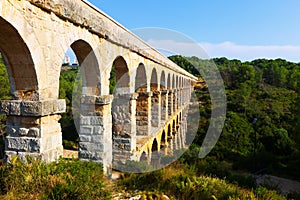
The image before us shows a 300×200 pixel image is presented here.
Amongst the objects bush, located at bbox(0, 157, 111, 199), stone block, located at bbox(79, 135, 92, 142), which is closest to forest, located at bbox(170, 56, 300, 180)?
stone block, located at bbox(79, 135, 92, 142)

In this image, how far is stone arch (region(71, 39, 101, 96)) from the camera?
16.1 ft

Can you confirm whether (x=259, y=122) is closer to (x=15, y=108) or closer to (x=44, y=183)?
(x=15, y=108)

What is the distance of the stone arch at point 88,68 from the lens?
4.92m

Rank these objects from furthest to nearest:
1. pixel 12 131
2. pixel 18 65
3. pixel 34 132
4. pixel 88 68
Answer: pixel 88 68
pixel 12 131
pixel 34 132
pixel 18 65

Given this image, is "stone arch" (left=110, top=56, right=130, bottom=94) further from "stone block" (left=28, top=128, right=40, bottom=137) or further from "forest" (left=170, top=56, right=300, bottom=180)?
"forest" (left=170, top=56, right=300, bottom=180)

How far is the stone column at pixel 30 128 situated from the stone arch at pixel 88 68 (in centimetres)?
157

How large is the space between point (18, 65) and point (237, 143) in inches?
861

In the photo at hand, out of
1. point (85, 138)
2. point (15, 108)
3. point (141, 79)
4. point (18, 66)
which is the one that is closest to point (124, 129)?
point (85, 138)

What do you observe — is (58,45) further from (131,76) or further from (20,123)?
(131,76)

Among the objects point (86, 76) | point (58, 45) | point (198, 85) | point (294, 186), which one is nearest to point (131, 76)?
point (86, 76)

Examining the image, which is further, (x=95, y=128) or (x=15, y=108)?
(x=95, y=128)

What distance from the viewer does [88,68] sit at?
17.4 ft

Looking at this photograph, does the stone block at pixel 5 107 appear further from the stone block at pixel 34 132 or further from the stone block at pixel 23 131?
the stone block at pixel 34 132

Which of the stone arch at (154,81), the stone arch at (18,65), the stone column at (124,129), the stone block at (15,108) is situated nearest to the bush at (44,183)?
the stone block at (15,108)
